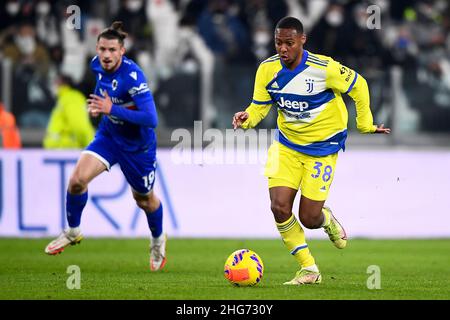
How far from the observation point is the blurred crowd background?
17312 mm

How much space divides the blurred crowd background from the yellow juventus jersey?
696 centimetres

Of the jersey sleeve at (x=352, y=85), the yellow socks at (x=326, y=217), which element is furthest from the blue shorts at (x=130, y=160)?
the jersey sleeve at (x=352, y=85)

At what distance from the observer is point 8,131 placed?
1686 cm

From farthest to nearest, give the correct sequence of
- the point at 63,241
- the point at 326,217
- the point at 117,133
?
the point at 117,133 < the point at 63,241 < the point at 326,217

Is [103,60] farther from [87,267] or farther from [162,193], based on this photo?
[162,193]

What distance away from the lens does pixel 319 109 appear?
1005 centimetres

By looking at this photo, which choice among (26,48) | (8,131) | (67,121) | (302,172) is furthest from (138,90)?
(26,48)

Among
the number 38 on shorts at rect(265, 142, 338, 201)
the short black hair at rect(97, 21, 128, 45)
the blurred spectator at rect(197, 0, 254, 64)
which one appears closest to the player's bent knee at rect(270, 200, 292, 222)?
the number 38 on shorts at rect(265, 142, 338, 201)

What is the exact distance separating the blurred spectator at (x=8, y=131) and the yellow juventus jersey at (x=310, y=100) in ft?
25.3

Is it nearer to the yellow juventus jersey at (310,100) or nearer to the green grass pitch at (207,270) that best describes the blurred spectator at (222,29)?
the green grass pitch at (207,270)

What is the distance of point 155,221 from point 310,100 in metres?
2.54

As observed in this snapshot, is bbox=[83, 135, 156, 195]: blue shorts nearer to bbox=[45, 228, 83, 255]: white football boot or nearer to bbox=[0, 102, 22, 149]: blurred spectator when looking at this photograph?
bbox=[45, 228, 83, 255]: white football boot

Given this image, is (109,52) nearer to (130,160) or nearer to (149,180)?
(130,160)

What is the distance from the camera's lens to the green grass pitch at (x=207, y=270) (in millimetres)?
8930
